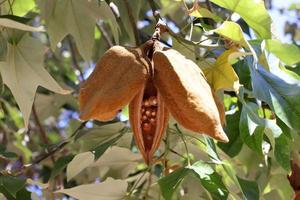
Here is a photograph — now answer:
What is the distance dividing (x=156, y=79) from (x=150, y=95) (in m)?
0.04

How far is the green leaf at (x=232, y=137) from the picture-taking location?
1.26 metres

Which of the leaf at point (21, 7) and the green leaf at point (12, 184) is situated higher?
the leaf at point (21, 7)

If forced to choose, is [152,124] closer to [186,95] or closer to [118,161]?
[186,95]

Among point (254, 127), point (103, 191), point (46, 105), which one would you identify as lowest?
point (46, 105)

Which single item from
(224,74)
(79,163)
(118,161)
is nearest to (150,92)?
(224,74)

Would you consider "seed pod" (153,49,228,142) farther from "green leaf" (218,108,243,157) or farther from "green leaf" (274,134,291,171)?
"green leaf" (218,108,243,157)

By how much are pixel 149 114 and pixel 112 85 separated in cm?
8

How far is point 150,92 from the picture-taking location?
0.86 meters

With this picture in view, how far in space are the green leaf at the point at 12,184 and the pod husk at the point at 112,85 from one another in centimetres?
29

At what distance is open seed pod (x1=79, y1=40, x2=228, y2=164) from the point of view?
31.0 inches

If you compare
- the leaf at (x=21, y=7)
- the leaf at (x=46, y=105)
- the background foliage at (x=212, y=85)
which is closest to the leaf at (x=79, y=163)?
the background foliage at (x=212, y=85)

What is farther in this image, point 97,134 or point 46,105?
point 46,105

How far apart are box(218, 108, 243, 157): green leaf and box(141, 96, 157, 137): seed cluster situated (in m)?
0.41

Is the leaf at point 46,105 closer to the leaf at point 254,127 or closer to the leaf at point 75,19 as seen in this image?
the leaf at point 75,19
